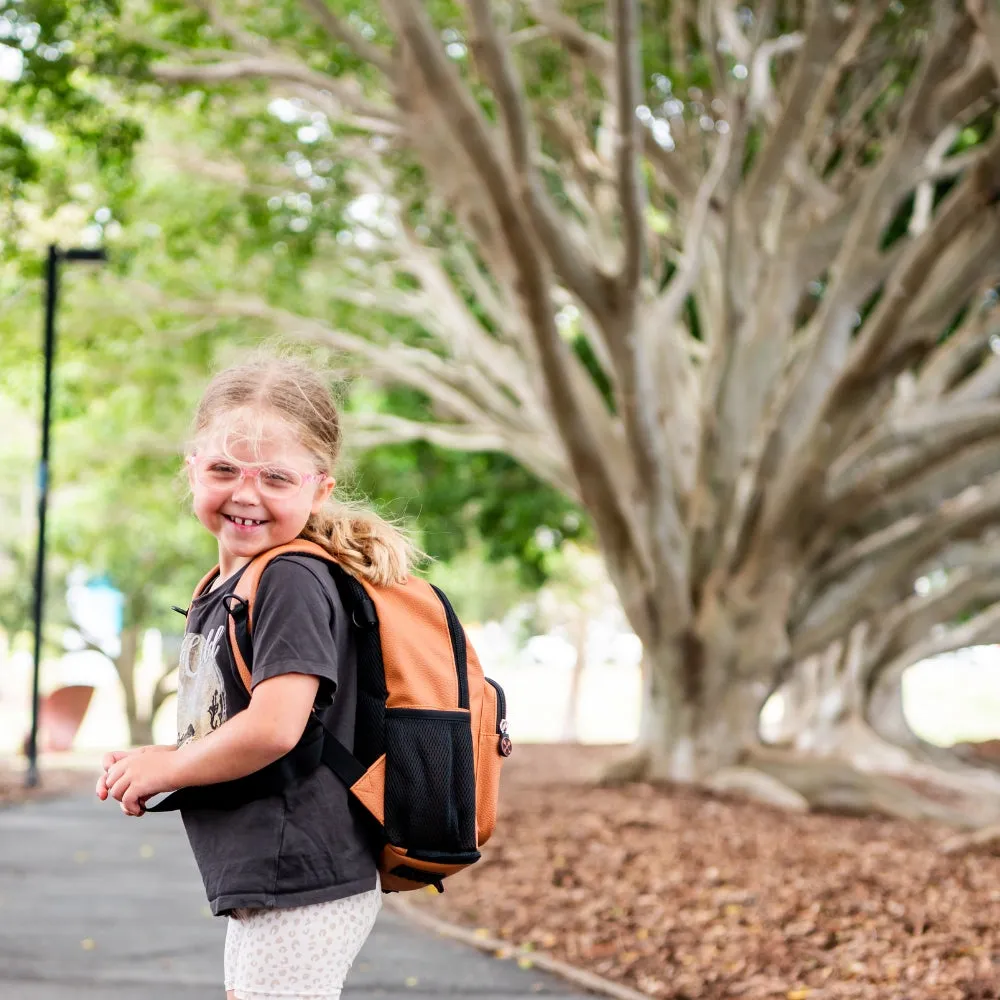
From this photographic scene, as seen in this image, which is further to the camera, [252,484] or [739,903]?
[739,903]

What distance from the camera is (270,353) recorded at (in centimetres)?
300

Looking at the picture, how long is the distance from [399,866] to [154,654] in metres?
43.1

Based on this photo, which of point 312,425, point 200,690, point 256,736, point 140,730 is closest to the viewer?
point 256,736

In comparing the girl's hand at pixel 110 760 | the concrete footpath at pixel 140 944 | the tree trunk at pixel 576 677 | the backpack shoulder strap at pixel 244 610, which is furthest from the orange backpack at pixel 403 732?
the tree trunk at pixel 576 677

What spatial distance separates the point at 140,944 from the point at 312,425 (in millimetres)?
4386

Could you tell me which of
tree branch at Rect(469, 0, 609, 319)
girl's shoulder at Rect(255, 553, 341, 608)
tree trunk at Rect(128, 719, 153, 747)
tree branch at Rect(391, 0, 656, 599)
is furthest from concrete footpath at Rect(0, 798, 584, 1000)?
tree trunk at Rect(128, 719, 153, 747)

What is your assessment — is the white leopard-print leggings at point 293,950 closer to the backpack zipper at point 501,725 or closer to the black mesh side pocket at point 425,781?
the black mesh side pocket at point 425,781

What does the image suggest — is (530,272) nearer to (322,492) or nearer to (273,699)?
(322,492)

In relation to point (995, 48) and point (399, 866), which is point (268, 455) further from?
point (995, 48)

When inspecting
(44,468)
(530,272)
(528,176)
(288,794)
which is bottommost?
(288,794)

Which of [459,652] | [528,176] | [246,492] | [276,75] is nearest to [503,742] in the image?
[459,652]

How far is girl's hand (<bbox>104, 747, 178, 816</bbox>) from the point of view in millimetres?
2492

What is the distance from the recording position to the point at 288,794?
2.55m

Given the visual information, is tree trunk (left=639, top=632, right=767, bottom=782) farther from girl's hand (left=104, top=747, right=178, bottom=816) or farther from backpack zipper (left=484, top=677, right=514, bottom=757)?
girl's hand (left=104, top=747, right=178, bottom=816)
